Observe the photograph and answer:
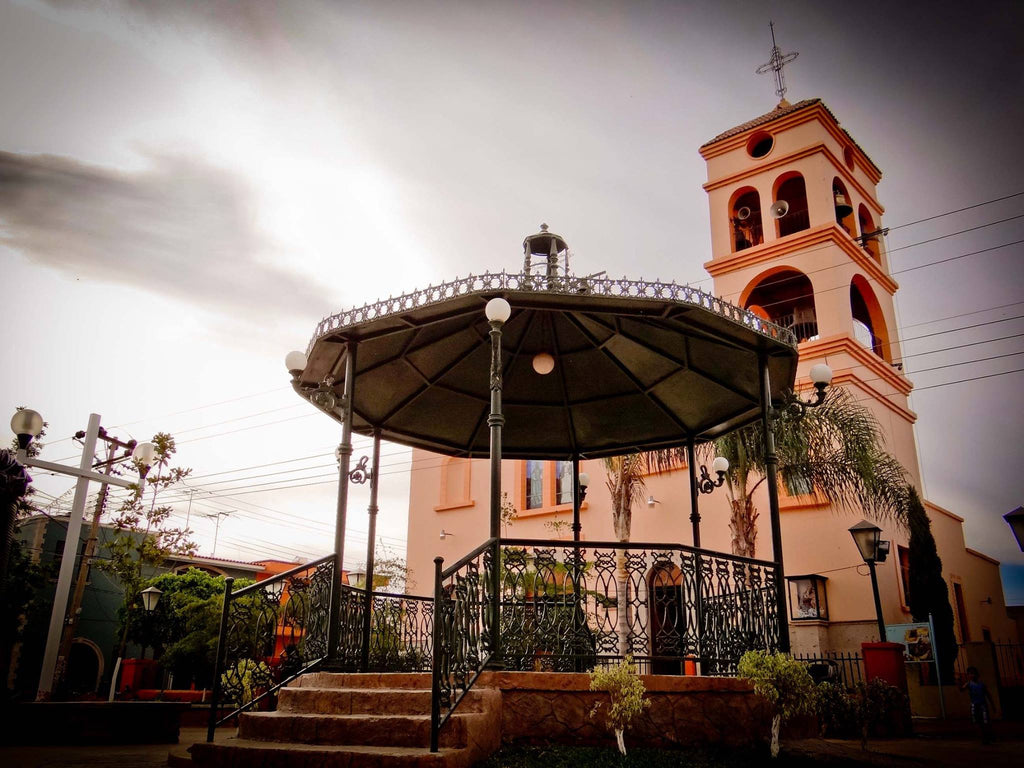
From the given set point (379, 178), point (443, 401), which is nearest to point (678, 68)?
point (379, 178)

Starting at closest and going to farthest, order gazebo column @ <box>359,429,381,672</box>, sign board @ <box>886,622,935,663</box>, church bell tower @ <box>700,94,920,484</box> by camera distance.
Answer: gazebo column @ <box>359,429,381,672</box> < sign board @ <box>886,622,935,663</box> < church bell tower @ <box>700,94,920,484</box>

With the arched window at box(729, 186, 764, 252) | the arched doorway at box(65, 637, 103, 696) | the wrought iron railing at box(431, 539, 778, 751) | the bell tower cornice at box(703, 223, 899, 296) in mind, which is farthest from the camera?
the arched doorway at box(65, 637, 103, 696)

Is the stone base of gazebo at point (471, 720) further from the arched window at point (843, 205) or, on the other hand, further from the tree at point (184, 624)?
the arched window at point (843, 205)

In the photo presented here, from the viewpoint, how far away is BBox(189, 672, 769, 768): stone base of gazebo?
221 inches

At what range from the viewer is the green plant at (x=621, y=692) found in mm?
6043

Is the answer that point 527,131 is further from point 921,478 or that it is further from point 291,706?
point 921,478

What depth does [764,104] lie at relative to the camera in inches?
1176

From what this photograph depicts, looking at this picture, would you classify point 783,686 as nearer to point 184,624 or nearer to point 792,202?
point 184,624

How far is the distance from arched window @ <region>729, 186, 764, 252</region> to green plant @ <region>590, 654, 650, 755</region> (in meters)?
22.9

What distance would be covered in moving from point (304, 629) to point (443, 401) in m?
3.62

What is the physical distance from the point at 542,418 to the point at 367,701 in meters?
5.48

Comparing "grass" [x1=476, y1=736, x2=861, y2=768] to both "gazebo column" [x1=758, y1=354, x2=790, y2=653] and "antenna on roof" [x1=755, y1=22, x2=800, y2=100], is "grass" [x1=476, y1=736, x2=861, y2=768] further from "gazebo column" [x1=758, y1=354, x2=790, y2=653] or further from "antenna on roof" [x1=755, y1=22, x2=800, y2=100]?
"antenna on roof" [x1=755, y1=22, x2=800, y2=100]

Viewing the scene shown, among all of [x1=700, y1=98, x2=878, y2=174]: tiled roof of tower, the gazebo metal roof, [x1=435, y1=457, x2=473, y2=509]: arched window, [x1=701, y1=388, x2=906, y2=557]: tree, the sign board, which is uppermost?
[x1=700, y1=98, x2=878, y2=174]: tiled roof of tower

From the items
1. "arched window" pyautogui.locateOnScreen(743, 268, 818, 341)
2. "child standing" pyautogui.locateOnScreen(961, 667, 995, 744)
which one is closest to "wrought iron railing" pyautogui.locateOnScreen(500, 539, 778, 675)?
"child standing" pyautogui.locateOnScreen(961, 667, 995, 744)
